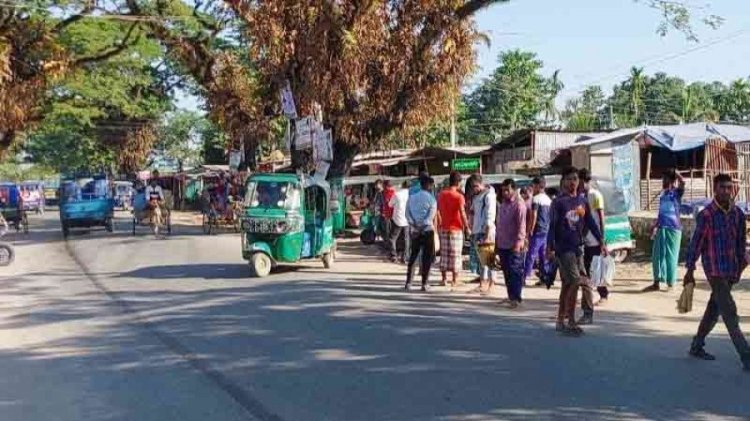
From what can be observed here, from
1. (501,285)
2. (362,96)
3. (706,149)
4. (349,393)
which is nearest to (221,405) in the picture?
(349,393)

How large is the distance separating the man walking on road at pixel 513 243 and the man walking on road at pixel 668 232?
262cm

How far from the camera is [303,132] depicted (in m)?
24.9

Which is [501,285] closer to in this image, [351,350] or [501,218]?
[501,218]

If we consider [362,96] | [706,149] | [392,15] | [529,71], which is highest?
[529,71]

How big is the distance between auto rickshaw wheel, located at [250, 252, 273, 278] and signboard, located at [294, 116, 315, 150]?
8945 millimetres

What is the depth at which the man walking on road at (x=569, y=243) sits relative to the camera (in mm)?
9430

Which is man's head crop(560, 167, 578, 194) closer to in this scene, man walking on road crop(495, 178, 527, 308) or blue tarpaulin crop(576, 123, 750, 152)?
man walking on road crop(495, 178, 527, 308)

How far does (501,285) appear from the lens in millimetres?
14164

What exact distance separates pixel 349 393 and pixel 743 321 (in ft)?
19.4

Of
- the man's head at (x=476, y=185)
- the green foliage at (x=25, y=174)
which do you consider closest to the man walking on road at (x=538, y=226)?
the man's head at (x=476, y=185)

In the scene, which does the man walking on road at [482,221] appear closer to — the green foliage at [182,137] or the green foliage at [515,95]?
the green foliage at [515,95]

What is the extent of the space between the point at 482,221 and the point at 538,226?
1.34m

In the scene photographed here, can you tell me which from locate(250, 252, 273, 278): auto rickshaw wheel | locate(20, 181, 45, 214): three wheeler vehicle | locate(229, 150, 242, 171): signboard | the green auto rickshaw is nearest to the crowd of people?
the green auto rickshaw

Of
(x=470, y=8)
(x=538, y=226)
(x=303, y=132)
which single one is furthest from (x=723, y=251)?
(x=470, y=8)
